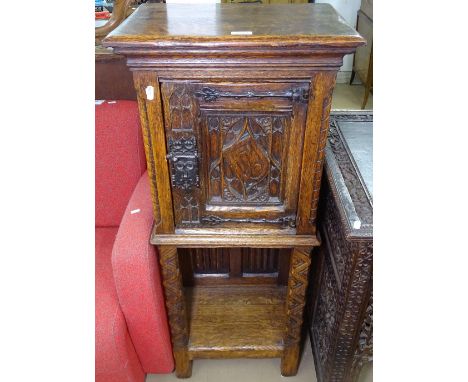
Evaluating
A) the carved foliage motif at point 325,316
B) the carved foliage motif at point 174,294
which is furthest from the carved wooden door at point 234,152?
the carved foliage motif at point 325,316

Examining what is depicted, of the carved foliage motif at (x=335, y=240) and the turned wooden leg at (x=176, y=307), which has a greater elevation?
the carved foliage motif at (x=335, y=240)

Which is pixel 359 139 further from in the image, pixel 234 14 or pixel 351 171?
pixel 234 14

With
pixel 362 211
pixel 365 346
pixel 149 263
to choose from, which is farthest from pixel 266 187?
pixel 365 346

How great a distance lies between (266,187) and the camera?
0.95 m

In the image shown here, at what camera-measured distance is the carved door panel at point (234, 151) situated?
82cm

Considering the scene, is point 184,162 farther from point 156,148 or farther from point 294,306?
point 294,306

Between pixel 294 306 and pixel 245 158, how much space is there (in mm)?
515

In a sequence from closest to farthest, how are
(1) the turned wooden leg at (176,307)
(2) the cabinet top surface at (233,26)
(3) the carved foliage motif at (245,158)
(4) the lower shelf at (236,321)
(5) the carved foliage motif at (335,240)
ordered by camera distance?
(2) the cabinet top surface at (233,26) → (3) the carved foliage motif at (245,158) → (5) the carved foliage motif at (335,240) → (1) the turned wooden leg at (176,307) → (4) the lower shelf at (236,321)

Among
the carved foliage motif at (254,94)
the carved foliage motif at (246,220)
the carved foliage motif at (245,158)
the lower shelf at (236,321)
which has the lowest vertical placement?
the lower shelf at (236,321)

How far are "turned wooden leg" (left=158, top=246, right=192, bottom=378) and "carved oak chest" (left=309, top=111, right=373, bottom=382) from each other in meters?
0.43

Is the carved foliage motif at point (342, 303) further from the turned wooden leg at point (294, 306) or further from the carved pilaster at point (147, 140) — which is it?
the carved pilaster at point (147, 140)

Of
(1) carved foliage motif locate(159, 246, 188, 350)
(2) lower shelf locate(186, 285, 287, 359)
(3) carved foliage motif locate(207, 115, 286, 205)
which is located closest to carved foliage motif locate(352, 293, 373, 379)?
(2) lower shelf locate(186, 285, 287, 359)

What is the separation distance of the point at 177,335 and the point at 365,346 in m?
0.56

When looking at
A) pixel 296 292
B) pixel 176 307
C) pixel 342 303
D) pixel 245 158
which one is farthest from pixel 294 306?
pixel 245 158
